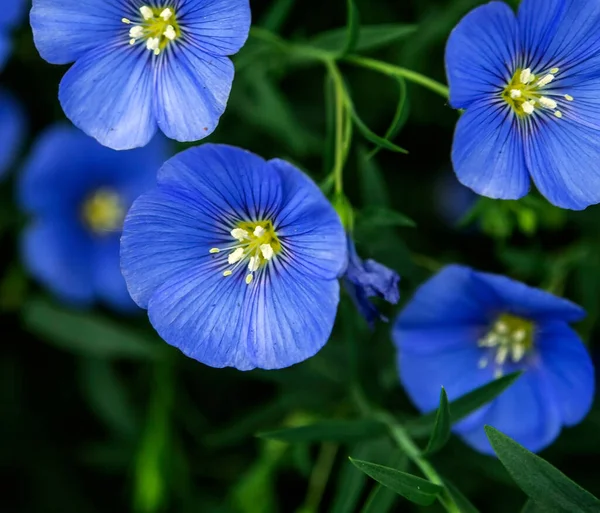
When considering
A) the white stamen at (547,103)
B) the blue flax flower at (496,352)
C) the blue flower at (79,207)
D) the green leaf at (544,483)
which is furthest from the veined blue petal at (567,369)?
the blue flower at (79,207)

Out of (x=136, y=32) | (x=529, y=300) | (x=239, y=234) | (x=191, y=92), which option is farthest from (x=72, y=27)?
(x=529, y=300)

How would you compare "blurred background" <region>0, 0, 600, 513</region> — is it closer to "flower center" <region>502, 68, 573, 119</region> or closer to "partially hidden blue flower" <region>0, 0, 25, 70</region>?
"partially hidden blue flower" <region>0, 0, 25, 70</region>

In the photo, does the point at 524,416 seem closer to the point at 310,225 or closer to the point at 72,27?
the point at 310,225

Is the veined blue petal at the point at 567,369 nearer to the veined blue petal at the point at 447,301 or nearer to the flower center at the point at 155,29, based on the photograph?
the veined blue petal at the point at 447,301

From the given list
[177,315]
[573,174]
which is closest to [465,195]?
[573,174]

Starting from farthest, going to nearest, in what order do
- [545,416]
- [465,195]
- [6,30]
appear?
[465,195], [6,30], [545,416]

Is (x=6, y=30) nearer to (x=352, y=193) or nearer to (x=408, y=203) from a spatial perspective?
(x=352, y=193)

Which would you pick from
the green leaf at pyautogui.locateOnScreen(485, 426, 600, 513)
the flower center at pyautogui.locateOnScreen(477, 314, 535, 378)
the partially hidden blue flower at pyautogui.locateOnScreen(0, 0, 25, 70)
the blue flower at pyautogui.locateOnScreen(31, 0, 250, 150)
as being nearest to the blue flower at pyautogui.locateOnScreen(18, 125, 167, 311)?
the partially hidden blue flower at pyautogui.locateOnScreen(0, 0, 25, 70)

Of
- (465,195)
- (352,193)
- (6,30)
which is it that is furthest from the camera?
(465,195)
